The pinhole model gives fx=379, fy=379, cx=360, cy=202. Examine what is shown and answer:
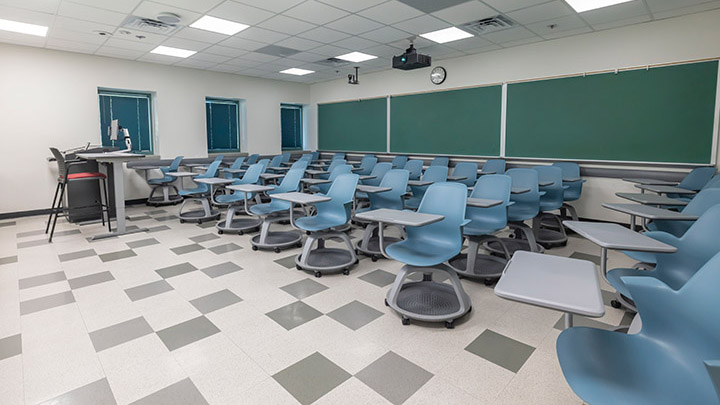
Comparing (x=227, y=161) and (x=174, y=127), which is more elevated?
(x=174, y=127)

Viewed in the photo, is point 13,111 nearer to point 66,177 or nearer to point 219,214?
point 66,177

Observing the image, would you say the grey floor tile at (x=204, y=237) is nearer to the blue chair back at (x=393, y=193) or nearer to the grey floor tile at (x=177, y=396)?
the blue chair back at (x=393, y=193)

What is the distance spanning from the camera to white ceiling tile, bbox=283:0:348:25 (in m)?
4.84

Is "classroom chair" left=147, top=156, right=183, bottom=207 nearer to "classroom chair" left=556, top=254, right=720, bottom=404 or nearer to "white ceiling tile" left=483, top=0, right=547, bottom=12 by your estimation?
"white ceiling tile" left=483, top=0, right=547, bottom=12

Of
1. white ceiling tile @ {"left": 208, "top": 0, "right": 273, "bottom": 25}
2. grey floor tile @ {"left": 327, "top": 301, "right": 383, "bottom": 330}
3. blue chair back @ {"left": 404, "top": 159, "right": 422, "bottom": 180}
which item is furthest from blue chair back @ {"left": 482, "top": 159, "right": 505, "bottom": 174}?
grey floor tile @ {"left": 327, "top": 301, "right": 383, "bottom": 330}

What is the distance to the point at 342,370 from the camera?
2.25 metres

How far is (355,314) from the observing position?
2.97 meters

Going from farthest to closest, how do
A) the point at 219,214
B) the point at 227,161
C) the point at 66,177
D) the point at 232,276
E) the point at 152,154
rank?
the point at 227,161 < the point at 152,154 < the point at 219,214 < the point at 66,177 < the point at 232,276

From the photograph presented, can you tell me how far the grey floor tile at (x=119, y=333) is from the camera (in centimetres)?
255

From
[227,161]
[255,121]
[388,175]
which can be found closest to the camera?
[388,175]

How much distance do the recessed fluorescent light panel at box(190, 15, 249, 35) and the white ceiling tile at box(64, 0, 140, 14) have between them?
850mm

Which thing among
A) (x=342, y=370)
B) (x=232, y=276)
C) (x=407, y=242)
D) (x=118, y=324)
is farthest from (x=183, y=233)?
(x=342, y=370)

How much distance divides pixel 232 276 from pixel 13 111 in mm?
6032

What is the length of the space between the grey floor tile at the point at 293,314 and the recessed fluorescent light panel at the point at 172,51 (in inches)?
240
